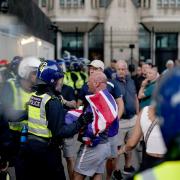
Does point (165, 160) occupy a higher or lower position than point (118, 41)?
higher

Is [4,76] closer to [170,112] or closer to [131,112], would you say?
[131,112]

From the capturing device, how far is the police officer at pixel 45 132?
196 inches

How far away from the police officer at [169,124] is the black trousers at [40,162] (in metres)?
3.17

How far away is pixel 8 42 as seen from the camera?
10.9 meters

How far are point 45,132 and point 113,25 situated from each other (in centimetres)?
3447

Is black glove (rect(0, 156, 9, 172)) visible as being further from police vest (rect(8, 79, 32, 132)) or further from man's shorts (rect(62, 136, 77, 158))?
man's shorts (rect(62, 136, 77, 158))

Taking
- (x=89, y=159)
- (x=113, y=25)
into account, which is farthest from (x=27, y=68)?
(x=113, y=25)

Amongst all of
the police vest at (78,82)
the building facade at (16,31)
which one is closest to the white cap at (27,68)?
the building facade at (16,31)

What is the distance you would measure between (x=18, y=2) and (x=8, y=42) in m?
1.63

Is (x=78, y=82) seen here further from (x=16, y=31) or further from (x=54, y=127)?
(x=54, y=127)

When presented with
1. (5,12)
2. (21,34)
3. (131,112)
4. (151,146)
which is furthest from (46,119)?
(21,34)

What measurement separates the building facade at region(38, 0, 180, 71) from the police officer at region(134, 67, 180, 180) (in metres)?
37.2

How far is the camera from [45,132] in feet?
16.7

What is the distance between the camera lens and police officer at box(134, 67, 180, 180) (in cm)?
186
